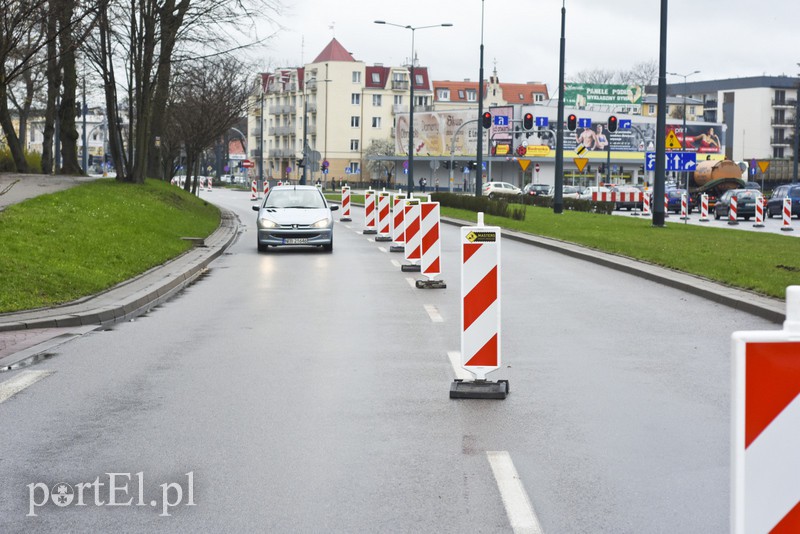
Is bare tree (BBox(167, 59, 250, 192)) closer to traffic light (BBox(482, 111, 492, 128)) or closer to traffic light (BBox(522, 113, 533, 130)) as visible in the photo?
traffic light (BBox(482, 111, 492, 128))

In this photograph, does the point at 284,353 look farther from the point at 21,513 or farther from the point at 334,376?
the point at 21,513

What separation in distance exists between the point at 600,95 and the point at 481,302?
4257 inches

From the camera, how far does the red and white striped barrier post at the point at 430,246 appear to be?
16938 mm

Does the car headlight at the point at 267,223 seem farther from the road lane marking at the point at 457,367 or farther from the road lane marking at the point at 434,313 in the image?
the road lane marking at the point at 457,367

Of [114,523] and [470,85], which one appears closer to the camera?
[114,523]

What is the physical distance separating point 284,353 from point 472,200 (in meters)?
35.2

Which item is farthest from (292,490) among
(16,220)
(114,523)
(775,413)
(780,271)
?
(16,220)

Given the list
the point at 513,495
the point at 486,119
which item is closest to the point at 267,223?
the point at 513,495

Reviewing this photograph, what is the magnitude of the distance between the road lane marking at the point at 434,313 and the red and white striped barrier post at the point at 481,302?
4.44 meters

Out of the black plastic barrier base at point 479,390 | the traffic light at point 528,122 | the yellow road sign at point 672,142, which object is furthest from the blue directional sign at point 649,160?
the black plastic barrier base at point 479,390

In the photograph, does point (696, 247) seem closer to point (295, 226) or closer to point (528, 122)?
point (295, 226)

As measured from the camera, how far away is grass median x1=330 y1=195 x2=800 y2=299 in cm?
1730

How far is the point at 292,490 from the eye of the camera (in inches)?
223

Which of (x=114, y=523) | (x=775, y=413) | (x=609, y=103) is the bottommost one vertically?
(x=114, y=523)
